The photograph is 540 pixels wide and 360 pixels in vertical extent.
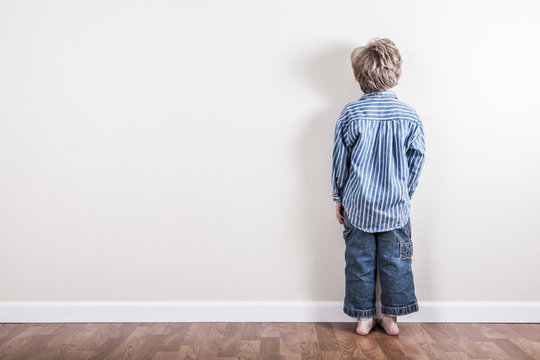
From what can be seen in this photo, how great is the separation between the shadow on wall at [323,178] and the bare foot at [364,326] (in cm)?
16

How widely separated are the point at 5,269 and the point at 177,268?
761 millimetres

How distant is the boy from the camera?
1.96m

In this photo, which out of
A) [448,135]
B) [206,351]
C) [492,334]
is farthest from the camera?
[448,135]

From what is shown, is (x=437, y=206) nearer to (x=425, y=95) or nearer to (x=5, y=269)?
(x=425, y=95)

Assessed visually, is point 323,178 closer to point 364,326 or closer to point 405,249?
point 405,249

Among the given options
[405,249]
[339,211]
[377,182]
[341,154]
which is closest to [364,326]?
[405,249]

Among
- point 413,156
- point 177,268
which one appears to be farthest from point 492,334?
point 177,268

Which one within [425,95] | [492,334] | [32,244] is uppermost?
[425,95]

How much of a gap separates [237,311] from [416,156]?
99 centimetres

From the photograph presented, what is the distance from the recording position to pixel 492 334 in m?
2.00

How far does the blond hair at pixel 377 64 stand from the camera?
1.95 m

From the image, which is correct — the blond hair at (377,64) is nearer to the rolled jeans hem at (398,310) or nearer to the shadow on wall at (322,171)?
the shadow on wall at (322,171)

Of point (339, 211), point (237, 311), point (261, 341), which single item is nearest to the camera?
point (261, 341)

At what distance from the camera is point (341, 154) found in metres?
2.00
